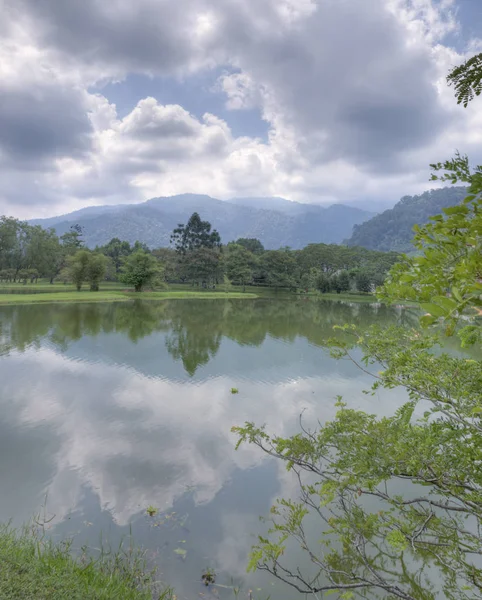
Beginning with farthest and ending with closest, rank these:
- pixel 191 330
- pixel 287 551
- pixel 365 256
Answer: pixel 365 256, pixel 191 330, pixel 287 551

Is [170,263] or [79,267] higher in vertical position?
[170,263]

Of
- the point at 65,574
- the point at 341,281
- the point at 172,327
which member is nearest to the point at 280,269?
the point at 341,281

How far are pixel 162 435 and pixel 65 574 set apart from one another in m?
4.53

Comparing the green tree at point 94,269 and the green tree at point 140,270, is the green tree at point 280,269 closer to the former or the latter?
the green tree at point 140,270

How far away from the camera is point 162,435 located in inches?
326

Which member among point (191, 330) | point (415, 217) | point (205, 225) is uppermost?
point (415, 217)

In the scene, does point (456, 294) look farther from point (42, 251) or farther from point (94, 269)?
point (42, 251)

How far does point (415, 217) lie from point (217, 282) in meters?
167

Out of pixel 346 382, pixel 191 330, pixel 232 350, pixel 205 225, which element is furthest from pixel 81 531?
pixel 205 225

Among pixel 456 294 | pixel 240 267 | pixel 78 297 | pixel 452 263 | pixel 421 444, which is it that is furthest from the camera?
pixel 240 267

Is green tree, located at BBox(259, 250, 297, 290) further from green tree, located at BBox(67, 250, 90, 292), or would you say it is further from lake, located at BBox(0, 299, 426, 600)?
lake, located at BBox(0, 299, 426, 600)

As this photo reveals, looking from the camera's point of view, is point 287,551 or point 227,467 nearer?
point 287,551

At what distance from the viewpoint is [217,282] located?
7406cm

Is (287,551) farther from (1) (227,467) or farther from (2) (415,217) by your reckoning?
(2) (415,217)
